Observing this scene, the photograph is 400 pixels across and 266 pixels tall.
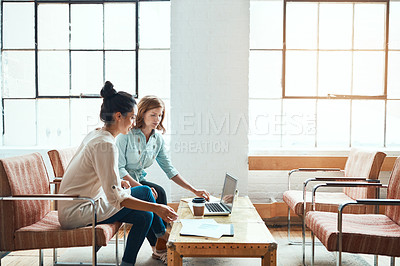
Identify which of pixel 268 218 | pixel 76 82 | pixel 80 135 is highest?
pixel 76 82

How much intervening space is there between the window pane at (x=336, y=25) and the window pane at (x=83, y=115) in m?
2.78

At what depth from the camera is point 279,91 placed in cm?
444

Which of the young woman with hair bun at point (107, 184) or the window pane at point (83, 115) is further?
the window pane at point (83, 115)

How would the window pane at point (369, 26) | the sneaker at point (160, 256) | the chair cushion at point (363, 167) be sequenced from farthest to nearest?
the window pane at point (369, 26) < the chair cushion at point (363, 167) < the sneaker at point (160, 256)

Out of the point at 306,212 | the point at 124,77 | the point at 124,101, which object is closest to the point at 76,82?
the point at 124,77

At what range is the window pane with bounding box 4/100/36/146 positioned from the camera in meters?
4.48

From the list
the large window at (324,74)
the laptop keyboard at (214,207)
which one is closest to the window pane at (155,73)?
the large window at (324,74)

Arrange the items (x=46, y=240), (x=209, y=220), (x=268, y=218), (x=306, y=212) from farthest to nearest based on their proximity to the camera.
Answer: (x=268, y=218) → (x=306, y=212) → (x=209, y=220) → (x=46, y=240)

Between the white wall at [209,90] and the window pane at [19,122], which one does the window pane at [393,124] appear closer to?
the white wall at [209,90]

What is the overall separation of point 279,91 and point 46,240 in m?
3.09

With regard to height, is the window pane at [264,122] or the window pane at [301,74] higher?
the window pane at [301,74]

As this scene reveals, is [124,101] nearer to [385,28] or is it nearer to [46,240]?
[46,240]

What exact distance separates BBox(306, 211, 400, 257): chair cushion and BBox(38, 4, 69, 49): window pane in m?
3.52

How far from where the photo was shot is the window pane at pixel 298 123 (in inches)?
174
